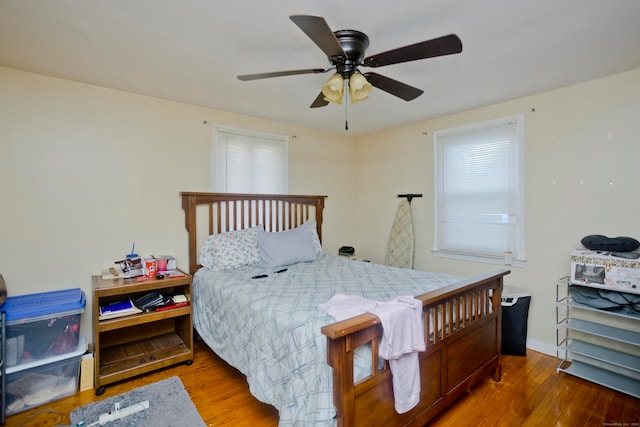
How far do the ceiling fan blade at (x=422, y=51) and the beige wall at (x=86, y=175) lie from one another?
7.06ft

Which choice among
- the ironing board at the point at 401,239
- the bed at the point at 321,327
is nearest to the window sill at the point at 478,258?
the ironing board at the point at 401,239

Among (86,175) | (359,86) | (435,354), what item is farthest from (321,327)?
(86,175)

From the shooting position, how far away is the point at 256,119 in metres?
3.59

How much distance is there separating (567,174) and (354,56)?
2.24 meters

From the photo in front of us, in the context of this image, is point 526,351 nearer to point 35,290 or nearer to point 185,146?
point 185,146

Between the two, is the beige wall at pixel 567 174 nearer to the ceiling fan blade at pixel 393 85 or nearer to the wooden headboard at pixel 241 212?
the ceiling fan blade at pixel 393 85

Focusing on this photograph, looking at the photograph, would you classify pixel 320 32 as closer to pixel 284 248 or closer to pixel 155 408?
pixel 284 248

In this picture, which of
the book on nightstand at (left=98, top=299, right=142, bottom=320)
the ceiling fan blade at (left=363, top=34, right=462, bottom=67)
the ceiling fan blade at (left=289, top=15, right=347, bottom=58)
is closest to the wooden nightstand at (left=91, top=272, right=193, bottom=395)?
the book on nightstand at (left=98, top=299, right=142, bottom=320)

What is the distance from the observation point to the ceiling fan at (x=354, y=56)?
139cm

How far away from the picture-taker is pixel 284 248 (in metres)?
3.15

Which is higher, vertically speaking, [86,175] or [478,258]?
[86,175]

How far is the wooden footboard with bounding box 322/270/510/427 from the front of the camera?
1366 millimetres

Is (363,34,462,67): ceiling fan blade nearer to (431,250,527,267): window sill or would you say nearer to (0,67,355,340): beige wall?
(0,67,355,340): beige wall

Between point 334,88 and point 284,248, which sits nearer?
point 334,88
